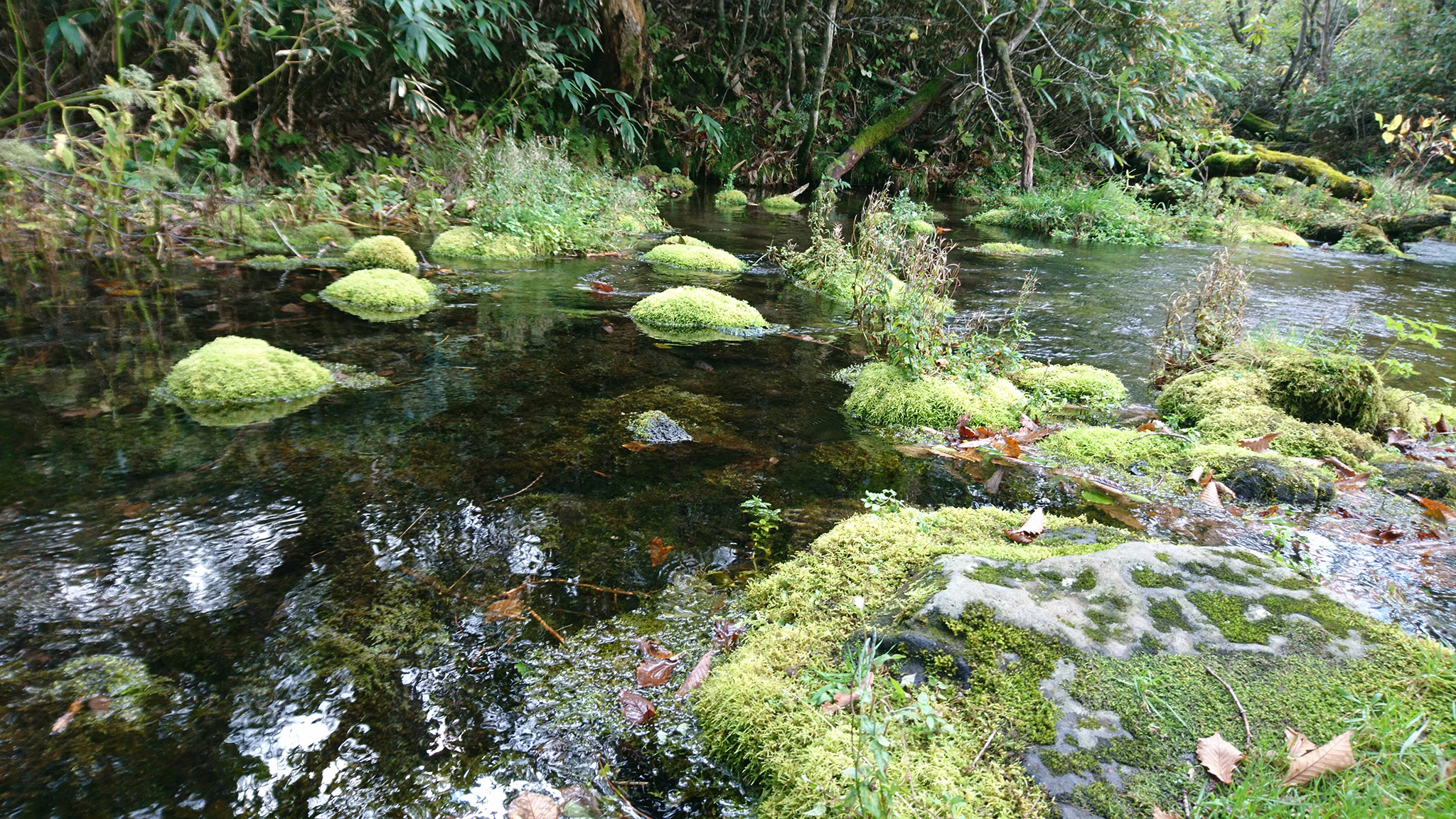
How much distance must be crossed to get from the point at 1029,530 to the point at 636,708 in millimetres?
1520

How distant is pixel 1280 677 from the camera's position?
68.2 inches

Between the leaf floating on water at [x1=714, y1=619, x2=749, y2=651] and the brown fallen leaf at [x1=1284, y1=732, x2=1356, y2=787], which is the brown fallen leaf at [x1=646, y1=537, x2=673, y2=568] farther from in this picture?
the brown fallen leaf at [x1=1284, y1=732, x2=1356, y2=787]

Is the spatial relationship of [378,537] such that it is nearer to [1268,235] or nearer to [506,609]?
[506,609]

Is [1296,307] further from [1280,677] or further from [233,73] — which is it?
[233,73]

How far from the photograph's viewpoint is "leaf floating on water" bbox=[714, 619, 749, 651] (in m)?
2.22

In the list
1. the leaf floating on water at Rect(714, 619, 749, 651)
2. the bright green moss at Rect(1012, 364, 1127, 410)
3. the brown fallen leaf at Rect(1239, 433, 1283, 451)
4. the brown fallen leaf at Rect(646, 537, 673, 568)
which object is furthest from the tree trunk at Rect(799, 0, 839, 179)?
the leaf floating on water at Rect(714, 619, 749, 651)

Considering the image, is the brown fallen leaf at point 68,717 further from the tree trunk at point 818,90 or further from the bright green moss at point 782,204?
the tree trunk at point 818,90

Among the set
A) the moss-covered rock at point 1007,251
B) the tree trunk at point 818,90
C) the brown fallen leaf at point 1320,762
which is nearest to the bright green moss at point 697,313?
the brown fallen leaf at point 1320,762

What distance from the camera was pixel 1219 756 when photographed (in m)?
1.54

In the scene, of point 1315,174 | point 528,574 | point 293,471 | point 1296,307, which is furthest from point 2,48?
point 1315,174

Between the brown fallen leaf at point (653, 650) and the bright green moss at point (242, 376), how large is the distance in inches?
113

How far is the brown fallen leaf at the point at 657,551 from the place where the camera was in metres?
2.67

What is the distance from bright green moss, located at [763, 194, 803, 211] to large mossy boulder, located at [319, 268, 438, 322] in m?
9.21

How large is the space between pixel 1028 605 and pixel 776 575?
823mm
